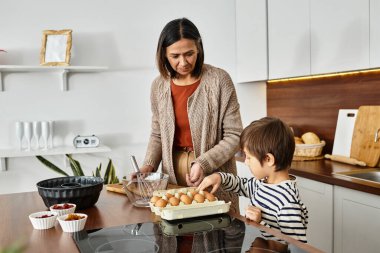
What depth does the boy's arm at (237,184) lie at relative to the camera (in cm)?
159

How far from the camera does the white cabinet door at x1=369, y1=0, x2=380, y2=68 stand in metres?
2.35

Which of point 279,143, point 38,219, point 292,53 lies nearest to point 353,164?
point 292,53

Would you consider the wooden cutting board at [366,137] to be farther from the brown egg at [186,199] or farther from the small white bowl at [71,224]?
the small white bowl at [71,224]

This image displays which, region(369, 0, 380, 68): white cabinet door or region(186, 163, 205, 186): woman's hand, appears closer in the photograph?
region(186, 163, 205, 186): woman's hand

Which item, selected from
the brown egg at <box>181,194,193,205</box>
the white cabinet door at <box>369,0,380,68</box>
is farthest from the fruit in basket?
the brown egg at <box>181,194,193,205</box>

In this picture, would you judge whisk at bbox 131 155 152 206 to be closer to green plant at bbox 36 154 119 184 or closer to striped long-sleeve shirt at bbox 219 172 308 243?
striped long-sleeve shirt at bbox 219 172 308 243

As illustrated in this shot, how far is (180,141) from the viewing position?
2.00 m

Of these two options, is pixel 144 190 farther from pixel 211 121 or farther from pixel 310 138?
pixel 310 138

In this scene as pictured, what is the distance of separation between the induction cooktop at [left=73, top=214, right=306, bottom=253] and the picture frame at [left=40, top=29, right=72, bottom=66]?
7.29ft

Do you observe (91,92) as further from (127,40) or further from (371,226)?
(371,226)

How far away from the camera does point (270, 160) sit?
4.67 feet

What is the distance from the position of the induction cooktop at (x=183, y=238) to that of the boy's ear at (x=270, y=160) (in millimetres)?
263

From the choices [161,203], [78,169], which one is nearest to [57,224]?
[161,203]

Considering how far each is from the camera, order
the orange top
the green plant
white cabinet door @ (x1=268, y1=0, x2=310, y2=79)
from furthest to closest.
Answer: the green plant
white cabinet door @ (x1=268, y1=0, x2=310, y2=79)
the orange top
